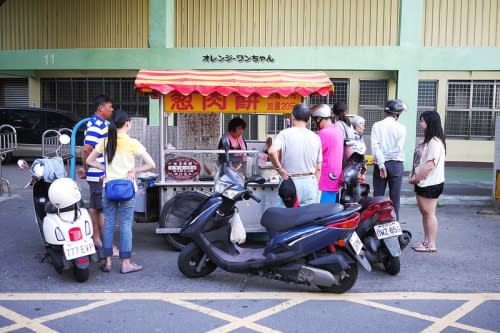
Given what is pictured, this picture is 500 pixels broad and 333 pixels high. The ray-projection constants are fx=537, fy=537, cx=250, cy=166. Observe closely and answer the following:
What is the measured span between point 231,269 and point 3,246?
3.03 metres

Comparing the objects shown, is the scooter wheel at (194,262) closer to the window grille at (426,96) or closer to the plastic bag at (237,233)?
the plastic bag at (237,233)

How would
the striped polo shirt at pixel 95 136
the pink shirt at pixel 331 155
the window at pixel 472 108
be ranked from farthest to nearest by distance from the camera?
the window at pixel 472 108 → the pink shirt at pixel 331 155 → the striped polo shirt at pixel 95 136

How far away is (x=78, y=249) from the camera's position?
486 centimetres

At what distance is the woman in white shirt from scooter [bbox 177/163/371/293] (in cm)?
150

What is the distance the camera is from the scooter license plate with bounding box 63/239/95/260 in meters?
4.80

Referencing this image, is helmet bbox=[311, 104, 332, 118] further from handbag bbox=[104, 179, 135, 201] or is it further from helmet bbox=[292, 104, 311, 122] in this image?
handbag bbox=[104, 179, 135, 201]

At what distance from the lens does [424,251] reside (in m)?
6.21

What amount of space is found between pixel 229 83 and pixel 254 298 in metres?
2.54

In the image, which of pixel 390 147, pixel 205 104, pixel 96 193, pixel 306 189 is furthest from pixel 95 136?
pixel 390 147

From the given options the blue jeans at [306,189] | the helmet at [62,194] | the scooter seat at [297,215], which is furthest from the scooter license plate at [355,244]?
the helmet at [62,194]

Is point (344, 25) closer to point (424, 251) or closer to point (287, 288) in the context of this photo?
point (424, 251)

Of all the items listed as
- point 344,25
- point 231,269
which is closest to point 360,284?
point 231,269

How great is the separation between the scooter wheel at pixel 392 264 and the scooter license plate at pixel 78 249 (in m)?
2.84

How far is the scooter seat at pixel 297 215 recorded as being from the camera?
4625mm
